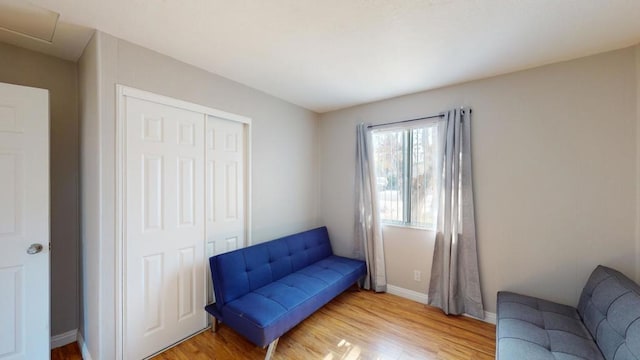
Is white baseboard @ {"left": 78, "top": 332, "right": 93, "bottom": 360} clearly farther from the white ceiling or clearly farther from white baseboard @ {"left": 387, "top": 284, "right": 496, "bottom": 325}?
white baseboard @ {"left": 387, "top": 284, "right": 496, "bottom": 325}

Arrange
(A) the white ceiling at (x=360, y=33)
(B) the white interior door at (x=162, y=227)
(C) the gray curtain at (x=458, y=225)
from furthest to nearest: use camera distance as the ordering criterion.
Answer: (C) the gray curtain at (x=458, y=225) < (B) the white interior door at (x=162, y=227) < (A) the white ceiling at (x=360, y=33)

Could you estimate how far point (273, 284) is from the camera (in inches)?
93.6

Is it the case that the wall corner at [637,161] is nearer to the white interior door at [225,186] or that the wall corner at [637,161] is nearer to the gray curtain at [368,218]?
the gray curtain at [368,218]

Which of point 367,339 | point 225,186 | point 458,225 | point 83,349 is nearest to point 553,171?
point 458,225

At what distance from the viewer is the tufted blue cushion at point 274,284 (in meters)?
1.86

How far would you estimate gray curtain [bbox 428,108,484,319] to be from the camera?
2.43m

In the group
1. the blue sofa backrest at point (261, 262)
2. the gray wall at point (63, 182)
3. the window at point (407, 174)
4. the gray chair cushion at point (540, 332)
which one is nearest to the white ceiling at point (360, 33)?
the gray wall at point (63, 182)

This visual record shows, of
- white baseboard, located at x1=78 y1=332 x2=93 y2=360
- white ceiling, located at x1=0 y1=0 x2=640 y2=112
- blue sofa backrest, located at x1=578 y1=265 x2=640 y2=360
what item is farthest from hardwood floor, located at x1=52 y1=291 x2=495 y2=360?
white ceiling, located at x1=0 y1=0 x2=640 y2=112

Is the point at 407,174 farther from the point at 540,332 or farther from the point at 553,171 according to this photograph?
the point at 540,332

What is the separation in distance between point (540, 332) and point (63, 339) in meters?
3.69

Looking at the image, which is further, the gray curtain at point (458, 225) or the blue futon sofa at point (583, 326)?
the gray curtain at point (458, 225)

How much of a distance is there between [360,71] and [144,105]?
1820 mm

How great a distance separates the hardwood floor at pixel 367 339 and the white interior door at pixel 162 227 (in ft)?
0.94

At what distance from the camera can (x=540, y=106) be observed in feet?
7.06
